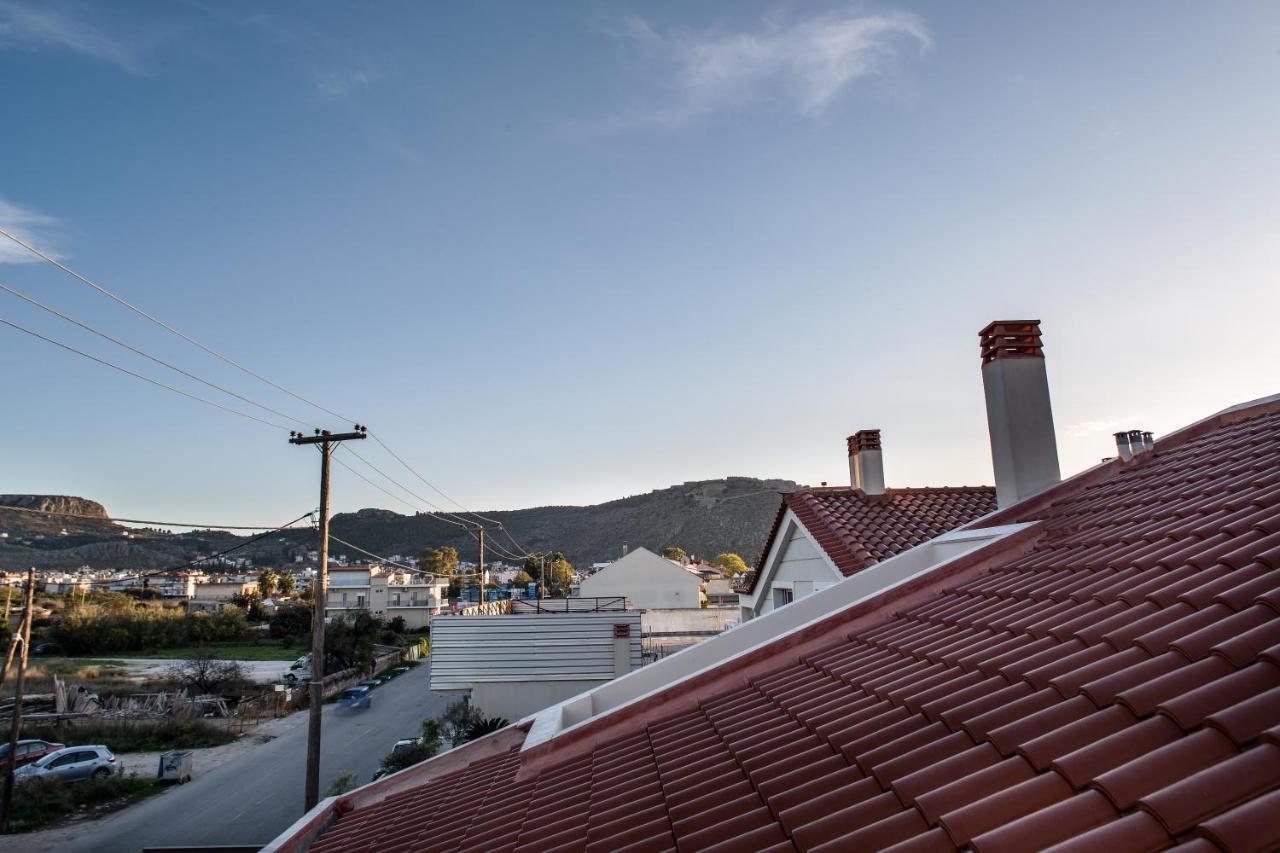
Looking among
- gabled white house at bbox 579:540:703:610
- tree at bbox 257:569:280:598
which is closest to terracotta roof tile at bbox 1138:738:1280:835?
gabled white house at bbox 579:540:703:610

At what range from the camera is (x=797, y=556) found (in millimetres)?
13445

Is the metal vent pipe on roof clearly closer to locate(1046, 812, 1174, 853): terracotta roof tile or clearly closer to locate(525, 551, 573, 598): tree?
locate(1046, 812, 1174, 853): terracotta roof tile

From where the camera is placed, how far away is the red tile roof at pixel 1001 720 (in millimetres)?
2115

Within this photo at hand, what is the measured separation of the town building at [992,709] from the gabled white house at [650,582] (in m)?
50.8

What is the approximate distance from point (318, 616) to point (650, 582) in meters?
41.7

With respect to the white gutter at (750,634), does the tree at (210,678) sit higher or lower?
lower

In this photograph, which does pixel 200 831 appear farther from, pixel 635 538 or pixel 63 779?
pixel 635 538

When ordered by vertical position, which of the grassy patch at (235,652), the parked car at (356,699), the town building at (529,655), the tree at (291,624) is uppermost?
the town building at (529,655)

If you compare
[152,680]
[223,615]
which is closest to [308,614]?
[223,615]

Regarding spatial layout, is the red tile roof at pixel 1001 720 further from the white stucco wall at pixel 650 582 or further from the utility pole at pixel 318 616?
the white stucco wall at pixel 650 582

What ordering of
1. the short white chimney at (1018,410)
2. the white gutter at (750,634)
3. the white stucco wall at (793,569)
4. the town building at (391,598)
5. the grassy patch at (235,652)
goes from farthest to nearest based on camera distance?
the town building at (391,598) → the grassy patch at (235,652) → the white stucco wall at (793,569) → the short white chimney at (1018,410) → the white gutter at (750,634)

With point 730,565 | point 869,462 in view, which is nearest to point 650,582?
point 730,565

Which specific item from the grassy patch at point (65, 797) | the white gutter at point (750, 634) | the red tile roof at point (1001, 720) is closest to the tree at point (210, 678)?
the grassy patch at point (65, 797)

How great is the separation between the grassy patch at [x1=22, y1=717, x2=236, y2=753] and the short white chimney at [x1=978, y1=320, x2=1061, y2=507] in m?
37.5
